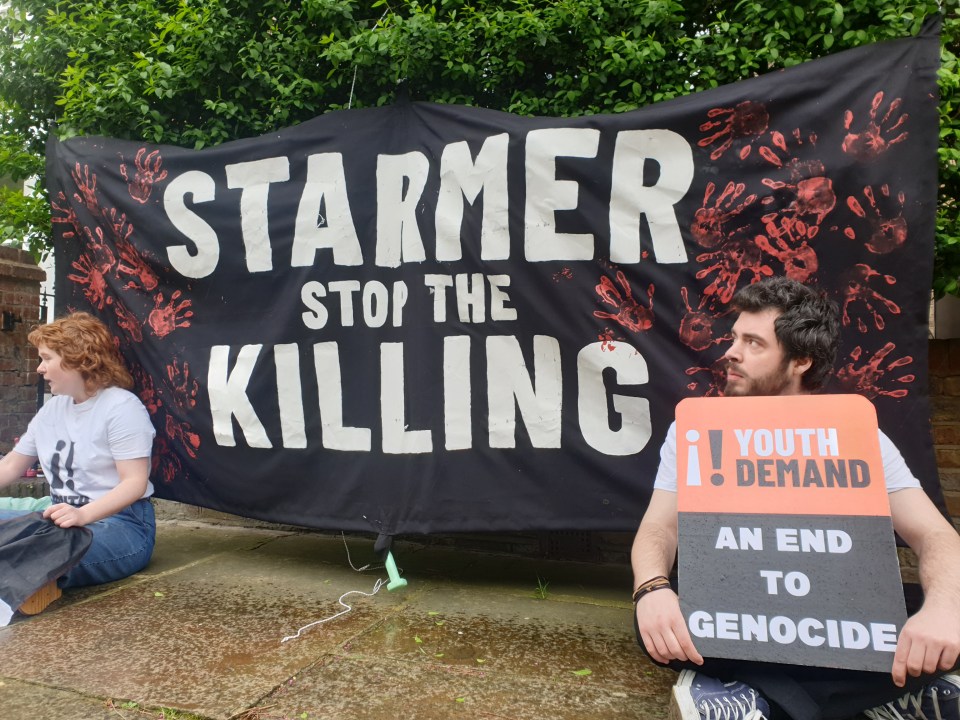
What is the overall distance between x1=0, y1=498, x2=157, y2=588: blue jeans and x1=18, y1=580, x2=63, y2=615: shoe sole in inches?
3.2

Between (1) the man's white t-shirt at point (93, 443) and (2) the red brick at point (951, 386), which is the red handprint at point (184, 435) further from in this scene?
(2) the red brick at point (951, 386)

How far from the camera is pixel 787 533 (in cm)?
188

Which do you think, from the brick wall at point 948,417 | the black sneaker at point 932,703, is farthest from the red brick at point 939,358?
the black sneaker at point 932,703

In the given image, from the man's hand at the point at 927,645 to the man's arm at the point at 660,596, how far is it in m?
0.47

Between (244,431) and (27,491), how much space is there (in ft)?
7.30

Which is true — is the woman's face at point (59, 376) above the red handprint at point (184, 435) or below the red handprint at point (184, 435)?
above

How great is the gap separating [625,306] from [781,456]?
3.57 ft

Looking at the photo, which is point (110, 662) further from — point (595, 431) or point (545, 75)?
point (545, 75)

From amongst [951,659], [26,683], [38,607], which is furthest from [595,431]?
[38,607]

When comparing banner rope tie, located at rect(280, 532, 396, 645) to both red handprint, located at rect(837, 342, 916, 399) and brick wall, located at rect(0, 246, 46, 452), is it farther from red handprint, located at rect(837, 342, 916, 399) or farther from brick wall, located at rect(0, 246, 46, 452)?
brick wall, located at rect(0, 246, 46, 452)

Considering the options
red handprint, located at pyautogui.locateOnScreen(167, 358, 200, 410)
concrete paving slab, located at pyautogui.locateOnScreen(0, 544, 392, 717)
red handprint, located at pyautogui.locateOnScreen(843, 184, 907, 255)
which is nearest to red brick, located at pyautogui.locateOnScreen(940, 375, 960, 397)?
red handprint, located at pyautogui.locateOnScreen(843, 184, 907, 255)

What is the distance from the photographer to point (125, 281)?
11.9 ft

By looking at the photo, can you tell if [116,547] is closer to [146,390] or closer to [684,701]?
[146,390]

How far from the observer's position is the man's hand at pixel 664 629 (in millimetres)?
1803
